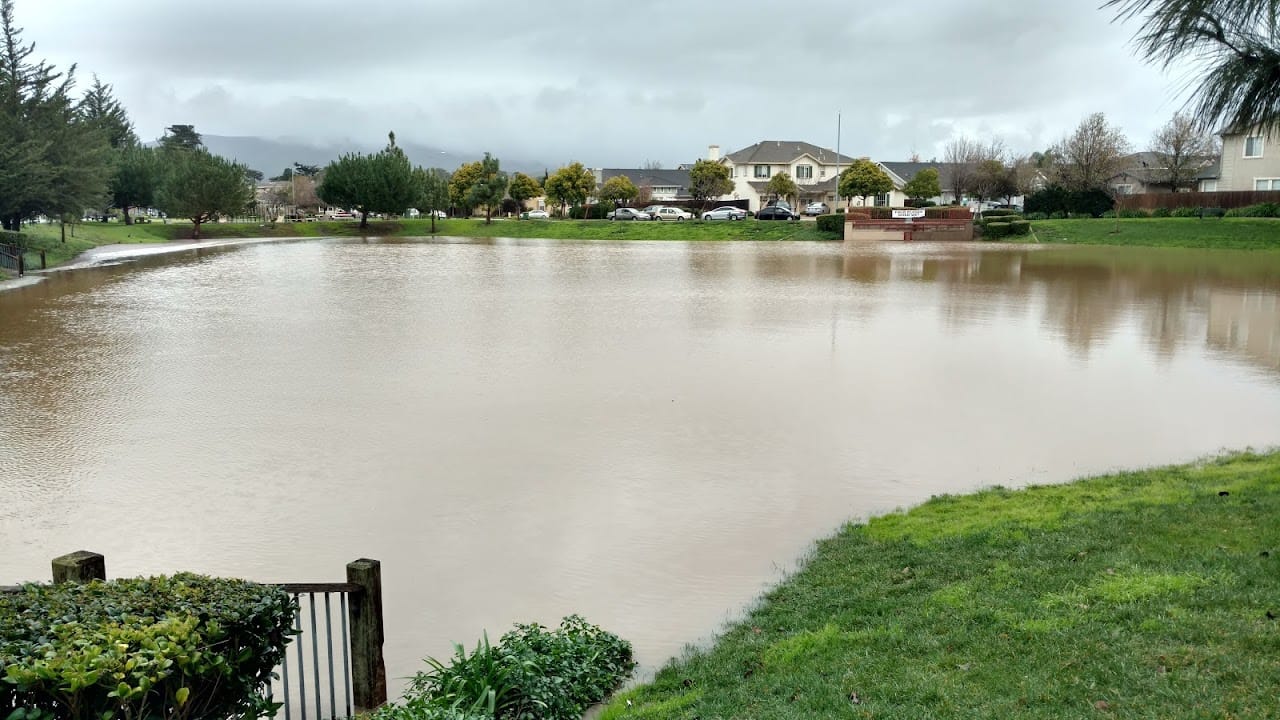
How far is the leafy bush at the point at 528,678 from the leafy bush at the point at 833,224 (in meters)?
54.4

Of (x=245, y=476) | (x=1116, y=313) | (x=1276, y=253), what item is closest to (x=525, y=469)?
(x=245, y=476)

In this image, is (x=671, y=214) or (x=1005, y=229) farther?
(x=671, y=214)

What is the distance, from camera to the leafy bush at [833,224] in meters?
58.4

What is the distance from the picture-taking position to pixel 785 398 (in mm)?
→ 13578

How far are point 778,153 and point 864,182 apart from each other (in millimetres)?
18654

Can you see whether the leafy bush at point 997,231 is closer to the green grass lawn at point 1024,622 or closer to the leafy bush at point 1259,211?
the leafy bush at point 1259,211

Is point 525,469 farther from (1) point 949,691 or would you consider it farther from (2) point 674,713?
(1) point 949,691

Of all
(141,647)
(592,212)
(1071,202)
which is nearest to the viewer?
(141,647)

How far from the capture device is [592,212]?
253 feet

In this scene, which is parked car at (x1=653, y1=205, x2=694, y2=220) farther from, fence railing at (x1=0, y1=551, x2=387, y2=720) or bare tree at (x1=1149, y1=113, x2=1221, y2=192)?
fence railing at (x1=0, y1=551, x2=387, y2=720)

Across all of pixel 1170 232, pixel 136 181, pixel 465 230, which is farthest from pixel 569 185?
pixel 1170 232

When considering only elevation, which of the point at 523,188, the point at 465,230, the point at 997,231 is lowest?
the point at 997,231

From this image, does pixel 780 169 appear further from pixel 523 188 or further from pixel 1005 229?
pixel 1005 229

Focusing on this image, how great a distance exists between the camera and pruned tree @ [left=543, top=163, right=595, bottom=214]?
78.3 meters
